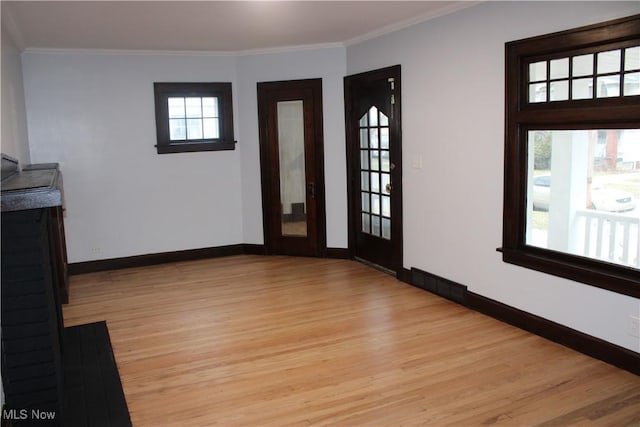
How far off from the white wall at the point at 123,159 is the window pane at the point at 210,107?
0.26 m

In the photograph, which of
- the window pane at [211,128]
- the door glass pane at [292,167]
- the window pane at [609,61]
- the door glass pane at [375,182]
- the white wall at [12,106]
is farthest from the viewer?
the window pane at [211,128]

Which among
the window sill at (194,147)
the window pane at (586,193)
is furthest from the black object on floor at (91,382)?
the window pane at (586,193)

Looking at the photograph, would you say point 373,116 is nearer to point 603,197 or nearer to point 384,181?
point 384,181

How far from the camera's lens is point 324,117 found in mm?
6523

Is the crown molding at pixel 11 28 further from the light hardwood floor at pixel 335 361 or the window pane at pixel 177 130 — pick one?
the light hardwood floor at pixel 335 361

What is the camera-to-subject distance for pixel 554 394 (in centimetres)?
323

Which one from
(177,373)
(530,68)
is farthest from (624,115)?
(177,373)

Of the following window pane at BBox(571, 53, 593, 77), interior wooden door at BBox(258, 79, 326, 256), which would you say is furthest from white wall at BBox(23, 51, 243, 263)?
window pane at BBox(571, 53, 593, 77)

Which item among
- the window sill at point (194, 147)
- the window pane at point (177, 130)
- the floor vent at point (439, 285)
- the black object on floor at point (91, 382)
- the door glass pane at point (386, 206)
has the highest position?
the window pane at point (177, 130)

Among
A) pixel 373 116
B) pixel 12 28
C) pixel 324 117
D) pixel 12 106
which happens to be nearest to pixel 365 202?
pixel 373 116

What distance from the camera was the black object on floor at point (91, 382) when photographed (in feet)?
10.2

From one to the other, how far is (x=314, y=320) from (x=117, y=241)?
120 inches

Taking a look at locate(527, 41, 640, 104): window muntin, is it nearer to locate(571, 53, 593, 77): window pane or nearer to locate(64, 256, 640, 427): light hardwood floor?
locate(571, 53, 593, 77): window pane

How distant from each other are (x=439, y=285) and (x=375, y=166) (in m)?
1.57
